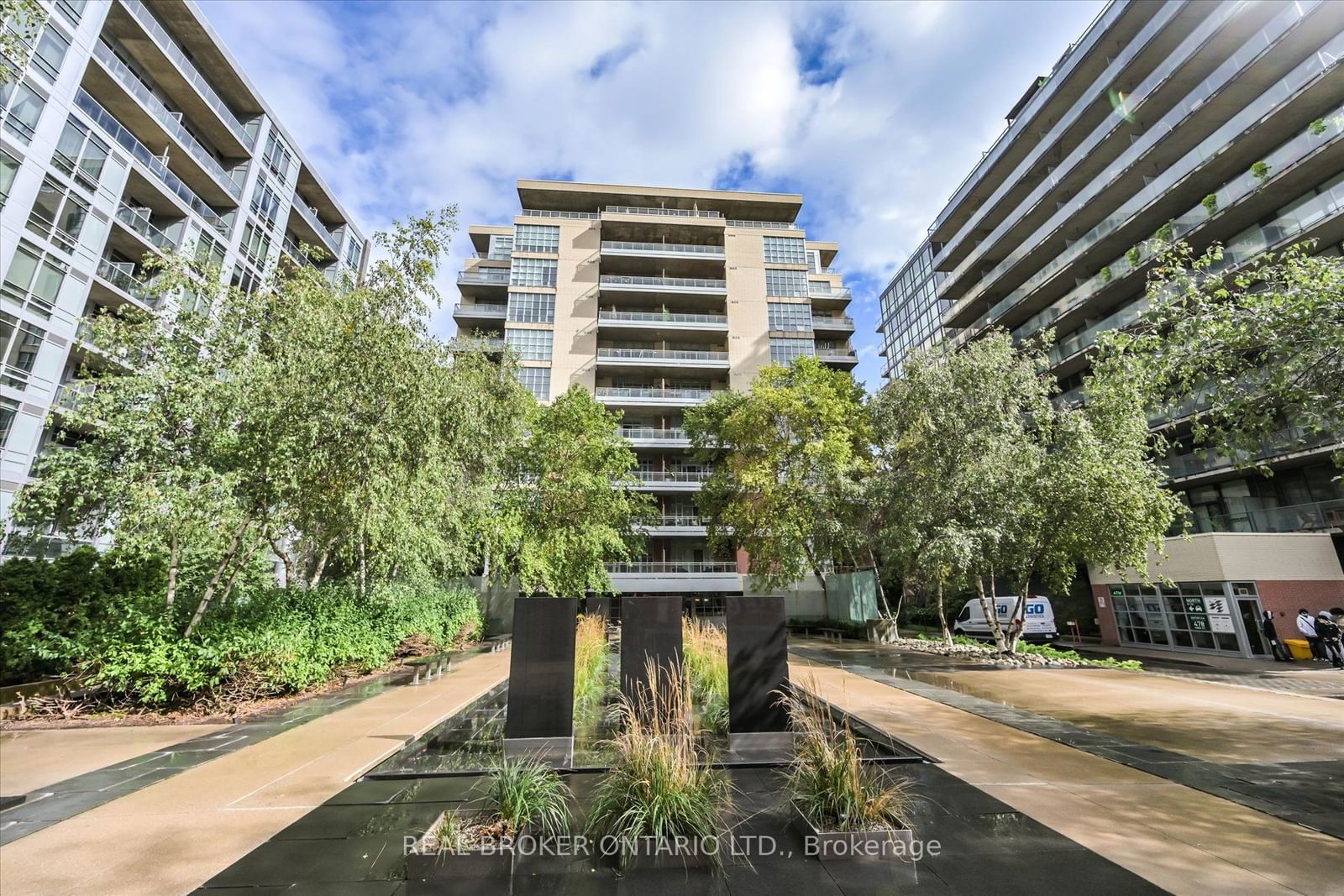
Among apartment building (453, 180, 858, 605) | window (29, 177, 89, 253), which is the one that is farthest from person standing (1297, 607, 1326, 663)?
window (29, 177, 89, 253)

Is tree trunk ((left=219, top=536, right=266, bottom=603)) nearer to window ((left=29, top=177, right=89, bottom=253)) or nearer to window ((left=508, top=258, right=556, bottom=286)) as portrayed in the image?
window ((left=29, top=177, right=89, bottom=253))

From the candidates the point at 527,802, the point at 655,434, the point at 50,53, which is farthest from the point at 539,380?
the point at 527,802

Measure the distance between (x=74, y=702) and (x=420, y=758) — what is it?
271 inches

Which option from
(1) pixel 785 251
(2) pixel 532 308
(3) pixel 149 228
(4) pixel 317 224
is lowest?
(3) pixel 149 228

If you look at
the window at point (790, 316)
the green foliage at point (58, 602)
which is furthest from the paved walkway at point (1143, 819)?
the window at point (790, 316)

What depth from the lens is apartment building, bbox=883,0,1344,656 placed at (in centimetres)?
1931

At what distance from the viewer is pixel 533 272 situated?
4162cm

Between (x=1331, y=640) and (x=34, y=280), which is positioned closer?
(x=1331, y=640)

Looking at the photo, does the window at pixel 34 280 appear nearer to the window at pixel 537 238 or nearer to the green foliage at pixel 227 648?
the green foliage at pixel 227 648

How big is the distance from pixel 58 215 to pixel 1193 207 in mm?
46683

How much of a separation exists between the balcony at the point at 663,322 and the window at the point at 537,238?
268 inches

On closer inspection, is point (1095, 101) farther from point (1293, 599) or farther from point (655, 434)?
point (655, 434)

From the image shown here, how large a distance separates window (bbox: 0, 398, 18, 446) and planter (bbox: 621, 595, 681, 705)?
2395cm

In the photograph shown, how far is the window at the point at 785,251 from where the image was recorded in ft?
143
